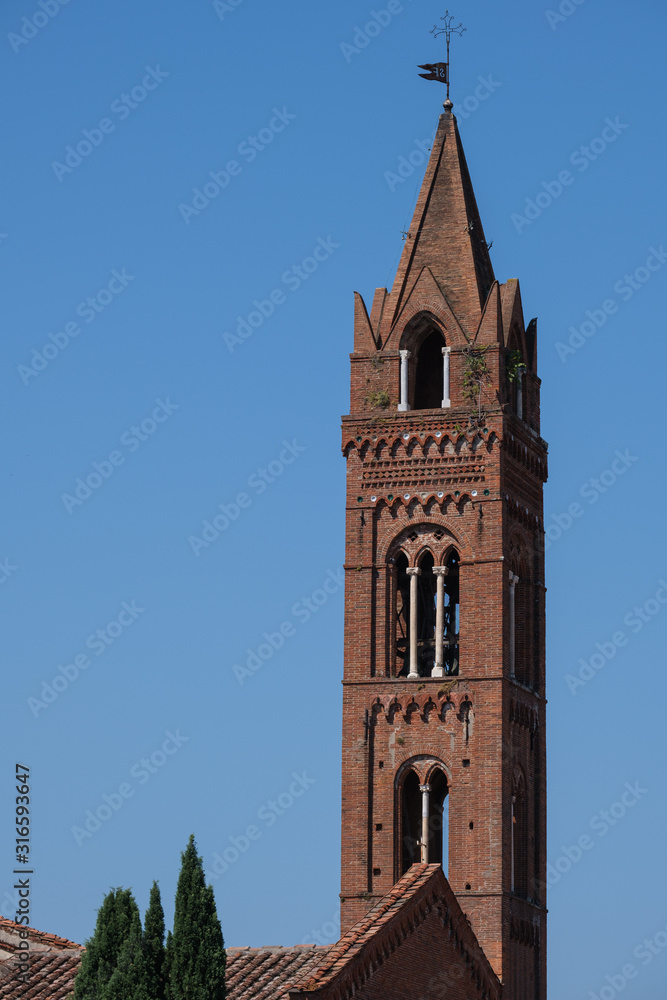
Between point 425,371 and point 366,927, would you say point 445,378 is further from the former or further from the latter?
point 366,927

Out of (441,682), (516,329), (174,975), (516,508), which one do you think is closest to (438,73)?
(516,329)

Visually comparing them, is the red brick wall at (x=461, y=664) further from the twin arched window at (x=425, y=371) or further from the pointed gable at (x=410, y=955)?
the pointed gable at (x=410, y=955)

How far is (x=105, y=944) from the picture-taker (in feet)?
101

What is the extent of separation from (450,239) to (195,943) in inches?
807

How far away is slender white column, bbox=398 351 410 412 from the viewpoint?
151ft

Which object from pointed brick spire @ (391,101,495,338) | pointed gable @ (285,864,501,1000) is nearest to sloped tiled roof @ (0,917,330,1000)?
pointed gable @ (285,864,501,1000)

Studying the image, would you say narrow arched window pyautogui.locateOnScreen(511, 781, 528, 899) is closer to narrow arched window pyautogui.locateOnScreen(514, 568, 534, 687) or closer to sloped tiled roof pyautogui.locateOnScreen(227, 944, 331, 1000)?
narrow arched window pyautogui.locateOnScreen(514, 568, 534, 687)

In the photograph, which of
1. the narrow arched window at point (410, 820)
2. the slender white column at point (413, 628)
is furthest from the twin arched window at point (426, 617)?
the narrow arched window at point (410, 820)

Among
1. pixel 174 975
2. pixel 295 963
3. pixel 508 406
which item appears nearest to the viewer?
pixel 174 975

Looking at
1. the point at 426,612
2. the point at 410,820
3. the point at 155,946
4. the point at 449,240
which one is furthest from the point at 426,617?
the point at 155,946

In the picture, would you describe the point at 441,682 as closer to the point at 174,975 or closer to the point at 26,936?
the point at 26,936

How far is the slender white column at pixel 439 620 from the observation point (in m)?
44.4

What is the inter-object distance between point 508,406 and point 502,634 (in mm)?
4837

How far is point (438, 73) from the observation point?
160 ft
